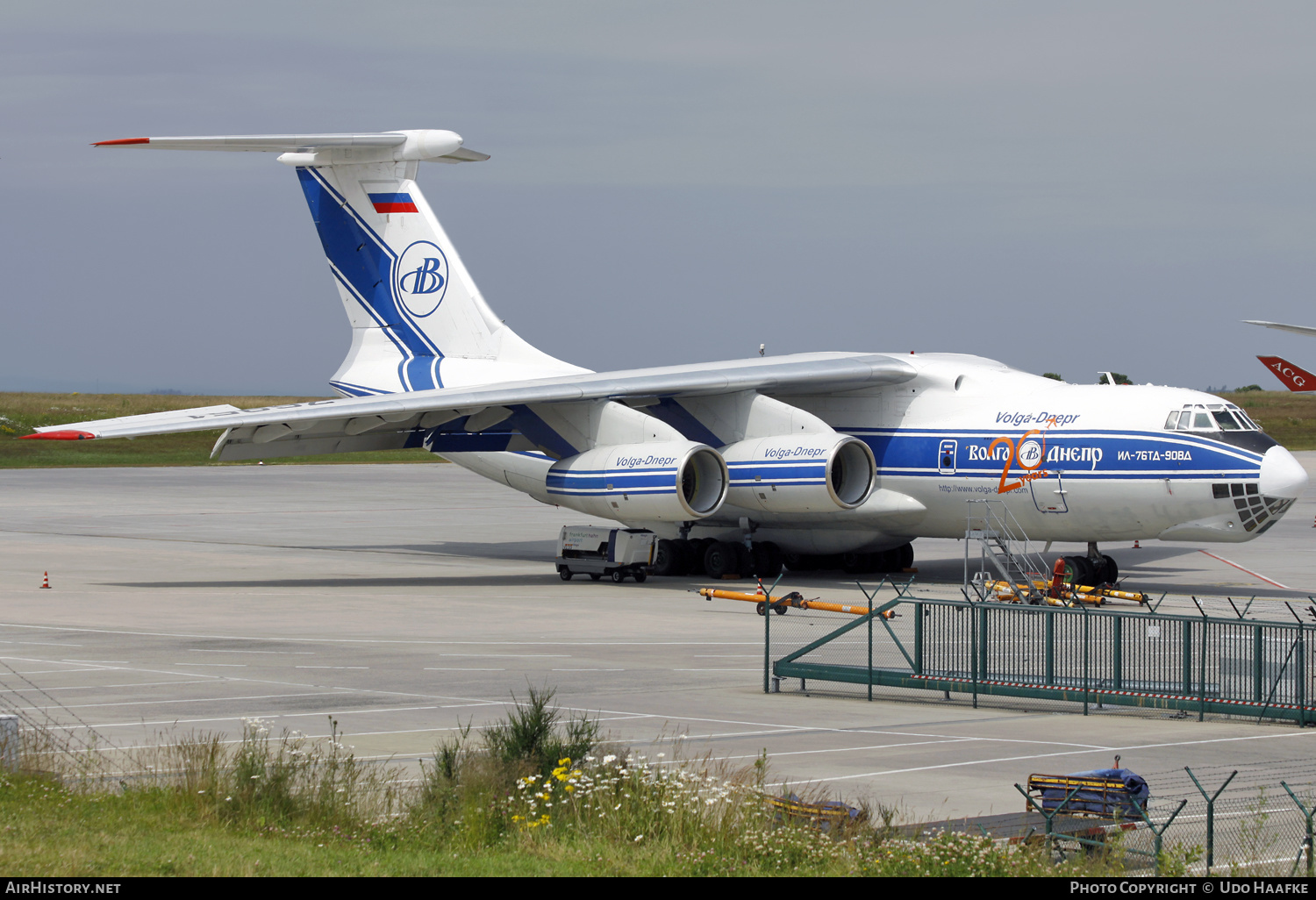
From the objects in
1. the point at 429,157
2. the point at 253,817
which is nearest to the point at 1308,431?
the point at 429,157

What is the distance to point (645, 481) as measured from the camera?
26.0 meters

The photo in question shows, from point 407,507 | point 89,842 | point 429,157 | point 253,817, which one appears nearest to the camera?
point 89,842

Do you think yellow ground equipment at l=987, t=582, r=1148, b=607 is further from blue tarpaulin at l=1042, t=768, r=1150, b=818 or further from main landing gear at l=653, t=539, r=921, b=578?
blue tarpaulin at l=1042, t=768, r=1150, b=818

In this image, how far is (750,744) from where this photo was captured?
41.1 ft

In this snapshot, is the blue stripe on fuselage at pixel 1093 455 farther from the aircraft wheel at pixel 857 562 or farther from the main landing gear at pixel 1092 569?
the aircraft wheel at pixel 857 562

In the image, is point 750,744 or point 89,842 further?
point 750,744

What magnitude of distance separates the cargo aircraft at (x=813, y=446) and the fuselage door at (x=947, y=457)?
0.02 m

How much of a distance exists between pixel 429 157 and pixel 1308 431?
223ft

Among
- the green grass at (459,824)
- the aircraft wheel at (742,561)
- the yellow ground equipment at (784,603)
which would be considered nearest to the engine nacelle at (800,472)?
the aircraft wheel at (742,561)

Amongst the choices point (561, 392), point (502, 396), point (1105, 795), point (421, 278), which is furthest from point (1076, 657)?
point (421, 278)

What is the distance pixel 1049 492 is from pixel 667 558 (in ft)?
22.8

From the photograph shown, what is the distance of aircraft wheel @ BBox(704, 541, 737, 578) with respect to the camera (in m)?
28.2

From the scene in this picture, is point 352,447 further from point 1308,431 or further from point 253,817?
point 1308,431

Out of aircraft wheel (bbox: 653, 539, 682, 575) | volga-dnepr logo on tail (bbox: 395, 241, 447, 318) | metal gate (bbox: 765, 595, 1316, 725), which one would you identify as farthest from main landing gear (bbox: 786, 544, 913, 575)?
metal gate (bbox: 765, 595, 1316, 725)
